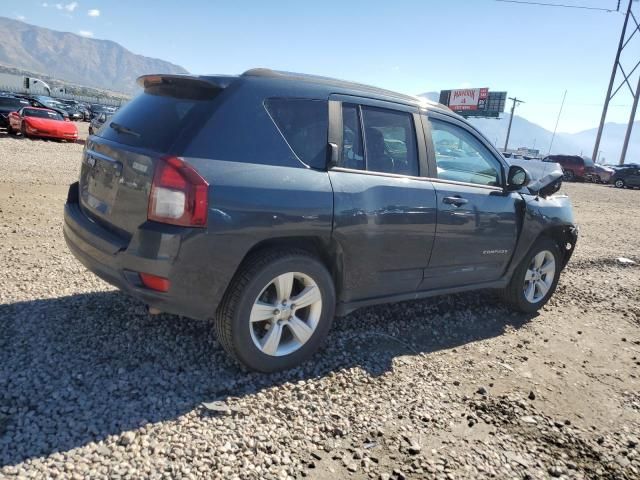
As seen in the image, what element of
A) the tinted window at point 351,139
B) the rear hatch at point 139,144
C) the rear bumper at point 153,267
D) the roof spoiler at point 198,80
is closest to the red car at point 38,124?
the rear hatch at point 139,144

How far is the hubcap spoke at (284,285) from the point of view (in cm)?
304

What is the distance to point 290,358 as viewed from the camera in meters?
3.22

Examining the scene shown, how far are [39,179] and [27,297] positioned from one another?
22.3ft

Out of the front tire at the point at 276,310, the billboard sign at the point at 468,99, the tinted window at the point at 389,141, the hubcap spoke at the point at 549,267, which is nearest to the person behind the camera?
the front tire at the point at 276,310

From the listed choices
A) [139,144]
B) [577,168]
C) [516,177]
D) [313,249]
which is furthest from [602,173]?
[139,144]

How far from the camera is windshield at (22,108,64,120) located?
60.1 feet

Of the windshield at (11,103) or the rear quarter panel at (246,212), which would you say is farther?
the windshield at (11,103)

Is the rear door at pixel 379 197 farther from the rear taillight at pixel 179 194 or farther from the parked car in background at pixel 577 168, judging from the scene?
→ the parked car in background at pixel 577 168

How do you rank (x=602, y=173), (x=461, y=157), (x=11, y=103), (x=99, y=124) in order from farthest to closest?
1. (x=602, y=173)
2. (x=11, y=103)
3. (x=99, y=124)
4. (x=461, y=157)

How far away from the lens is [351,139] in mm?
3426

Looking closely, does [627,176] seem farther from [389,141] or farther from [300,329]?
[300,329]

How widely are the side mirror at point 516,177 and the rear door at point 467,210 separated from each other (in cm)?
6

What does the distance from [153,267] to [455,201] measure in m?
2.38

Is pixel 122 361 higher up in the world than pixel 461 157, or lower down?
lower down
